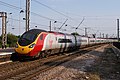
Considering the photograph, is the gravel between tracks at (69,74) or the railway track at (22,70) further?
the railway track at (22,70)

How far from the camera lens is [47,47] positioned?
22781mm

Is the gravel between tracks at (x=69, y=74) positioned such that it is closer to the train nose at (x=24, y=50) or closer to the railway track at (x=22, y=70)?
the railway track at (x=22, y=70)

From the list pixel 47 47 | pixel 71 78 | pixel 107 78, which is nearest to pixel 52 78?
pixel 71 78

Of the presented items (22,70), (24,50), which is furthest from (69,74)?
(24,50)

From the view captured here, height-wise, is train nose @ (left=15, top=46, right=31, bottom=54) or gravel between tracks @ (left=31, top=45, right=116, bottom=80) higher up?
train nose @ (left=15, top=46, right=31, bottom=54)

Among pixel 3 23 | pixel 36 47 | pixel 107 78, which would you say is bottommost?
pixel 107 78

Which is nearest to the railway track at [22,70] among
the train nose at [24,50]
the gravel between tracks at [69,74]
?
the gravel between tracks at [69,74]

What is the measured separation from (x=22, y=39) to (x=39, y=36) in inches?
59.6

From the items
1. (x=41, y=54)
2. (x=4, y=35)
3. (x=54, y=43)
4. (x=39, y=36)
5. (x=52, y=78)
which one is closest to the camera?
(x=52, y=78)

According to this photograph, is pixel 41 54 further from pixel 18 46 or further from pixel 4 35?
pixel 4 35

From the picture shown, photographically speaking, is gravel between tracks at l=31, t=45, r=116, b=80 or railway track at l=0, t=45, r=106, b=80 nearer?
gravel between tracks at l=31, t=45, r=116, b=80

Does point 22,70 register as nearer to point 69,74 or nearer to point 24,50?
Answer: point 69,74

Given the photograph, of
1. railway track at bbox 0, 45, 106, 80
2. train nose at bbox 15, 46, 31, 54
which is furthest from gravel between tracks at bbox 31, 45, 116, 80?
train nose at bbox 15, 46, 31, 54

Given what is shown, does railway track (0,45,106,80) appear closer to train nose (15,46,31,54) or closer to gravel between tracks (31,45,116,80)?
gravel between tracks (31,45,116,80)
